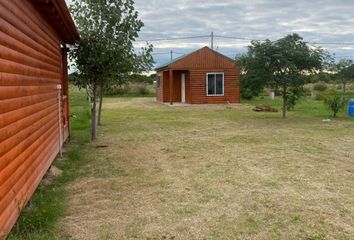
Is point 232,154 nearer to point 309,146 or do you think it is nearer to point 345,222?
point 309,146

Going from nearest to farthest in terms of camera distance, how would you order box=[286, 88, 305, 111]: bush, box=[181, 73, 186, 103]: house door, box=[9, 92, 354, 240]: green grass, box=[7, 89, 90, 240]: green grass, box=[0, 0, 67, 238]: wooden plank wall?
box=[0, 0, 67, 238]: wooden plank wall < box=[7, 89, 90, 240]: green grass < box=[9, 92, 354, 240]: green grass < box=[286, 88, 305, 111]: bush < box=[181, 73, 186, 103]: house door

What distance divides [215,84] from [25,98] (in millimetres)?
23085

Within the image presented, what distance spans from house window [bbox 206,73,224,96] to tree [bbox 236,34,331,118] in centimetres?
1020

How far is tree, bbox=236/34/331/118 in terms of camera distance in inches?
674

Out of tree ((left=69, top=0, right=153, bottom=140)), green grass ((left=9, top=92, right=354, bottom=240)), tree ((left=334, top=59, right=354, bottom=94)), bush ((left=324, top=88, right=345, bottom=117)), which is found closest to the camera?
green grass ((left=9, top=92, right=354, bottom=240))

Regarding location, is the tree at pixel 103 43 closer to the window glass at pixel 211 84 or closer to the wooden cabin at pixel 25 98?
the wooden cabin at pixel 25 98

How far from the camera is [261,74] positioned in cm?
1741

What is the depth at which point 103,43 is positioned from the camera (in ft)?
39.2

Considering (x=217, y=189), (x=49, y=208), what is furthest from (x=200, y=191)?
(x=49, y=208)

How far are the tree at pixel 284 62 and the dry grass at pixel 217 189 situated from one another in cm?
539

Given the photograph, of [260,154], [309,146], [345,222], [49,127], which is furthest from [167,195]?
[309,146]

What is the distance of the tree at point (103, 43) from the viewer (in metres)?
11.9

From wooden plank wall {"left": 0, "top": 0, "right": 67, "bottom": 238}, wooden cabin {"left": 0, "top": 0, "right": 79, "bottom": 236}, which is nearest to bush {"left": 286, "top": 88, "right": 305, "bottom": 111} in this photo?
wooden cabin {"left": 0, "top": 0, "right": 79, "bottom": 236}

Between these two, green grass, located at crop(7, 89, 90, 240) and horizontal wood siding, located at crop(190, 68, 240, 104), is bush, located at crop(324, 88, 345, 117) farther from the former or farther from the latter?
green grass, located at crop(7, 89, 90, 240)
